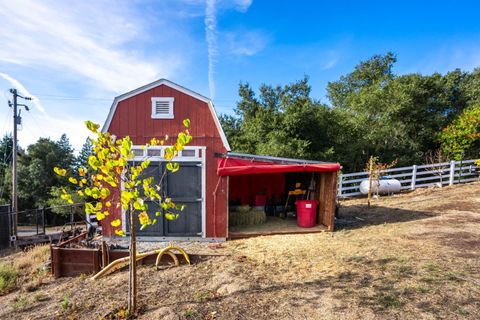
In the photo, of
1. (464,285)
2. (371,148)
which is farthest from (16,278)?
(371,148)

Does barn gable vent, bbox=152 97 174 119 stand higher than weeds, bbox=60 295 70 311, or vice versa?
barn gable vent, bbox=152 97 174 119

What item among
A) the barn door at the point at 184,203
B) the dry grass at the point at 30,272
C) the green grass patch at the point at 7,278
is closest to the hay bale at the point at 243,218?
the barn door at the point at 184,203

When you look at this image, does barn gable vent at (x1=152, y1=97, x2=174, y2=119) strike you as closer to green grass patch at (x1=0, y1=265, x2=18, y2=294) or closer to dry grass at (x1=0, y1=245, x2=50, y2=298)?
dry grass at (x1=0, y1=245, x2=50, y2=298)

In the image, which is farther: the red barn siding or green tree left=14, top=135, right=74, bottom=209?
green tree left=14, top=135, right=74, bottom=209

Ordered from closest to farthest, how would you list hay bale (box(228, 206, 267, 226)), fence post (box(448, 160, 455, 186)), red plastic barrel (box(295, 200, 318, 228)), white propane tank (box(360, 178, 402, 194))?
red plastic barrel (box(295, 200, 318, 228)), hay bale (box(228, 206, 267, 226)), white propane tank (box(360, 178, 402, 194)), fence post (box(448, 160, 455, 186))

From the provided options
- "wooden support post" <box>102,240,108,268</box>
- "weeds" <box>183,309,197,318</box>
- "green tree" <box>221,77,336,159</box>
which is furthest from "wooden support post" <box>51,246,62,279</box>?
"green tree" <box>221,77,336,159</box>

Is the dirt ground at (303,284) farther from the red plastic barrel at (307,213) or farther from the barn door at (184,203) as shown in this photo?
the barn door at (184,203)

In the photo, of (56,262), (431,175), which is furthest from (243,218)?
(431,175)

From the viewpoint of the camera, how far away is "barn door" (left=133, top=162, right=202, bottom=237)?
6.54 m

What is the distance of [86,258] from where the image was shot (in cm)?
503

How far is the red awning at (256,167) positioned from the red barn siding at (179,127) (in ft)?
0.91

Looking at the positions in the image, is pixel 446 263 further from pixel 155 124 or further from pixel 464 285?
pixel 155 124

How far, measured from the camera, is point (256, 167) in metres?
6.48

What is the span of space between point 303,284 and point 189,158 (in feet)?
13.3
